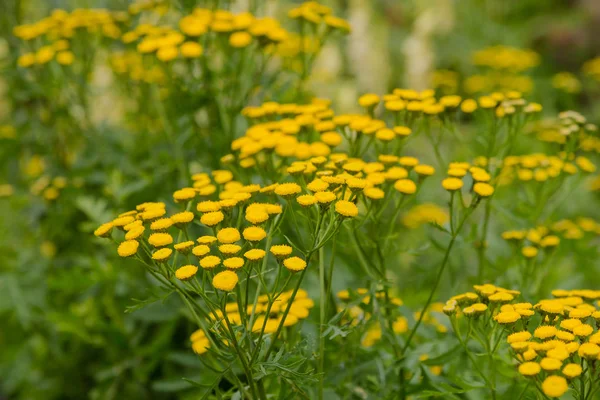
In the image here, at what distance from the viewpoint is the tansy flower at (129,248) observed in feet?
4.36

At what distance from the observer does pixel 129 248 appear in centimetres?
134

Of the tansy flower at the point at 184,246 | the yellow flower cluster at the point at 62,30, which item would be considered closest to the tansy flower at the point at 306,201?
the tansy flower at the point at 184,246

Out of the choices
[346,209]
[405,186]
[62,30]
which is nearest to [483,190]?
[405,186]

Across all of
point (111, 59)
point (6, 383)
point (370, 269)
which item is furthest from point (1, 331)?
point (370, 269)

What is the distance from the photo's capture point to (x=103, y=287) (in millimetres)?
2840

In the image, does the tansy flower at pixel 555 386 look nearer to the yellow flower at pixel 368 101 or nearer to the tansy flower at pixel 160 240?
the tansy flower at pixel 160 240

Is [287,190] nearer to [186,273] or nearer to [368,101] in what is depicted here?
[186,273]

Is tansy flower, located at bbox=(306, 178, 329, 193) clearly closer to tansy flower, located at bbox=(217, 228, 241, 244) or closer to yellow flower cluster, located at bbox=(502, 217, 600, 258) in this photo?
tansy flower, located at bbox=(217, 228, 241, 244)

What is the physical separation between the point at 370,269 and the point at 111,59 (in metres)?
1.64

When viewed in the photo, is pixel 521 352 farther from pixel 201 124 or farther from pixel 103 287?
pixel 103 287

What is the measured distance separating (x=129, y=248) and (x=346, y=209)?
0.45 metres

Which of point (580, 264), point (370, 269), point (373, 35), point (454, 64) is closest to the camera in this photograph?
point (370, 269)

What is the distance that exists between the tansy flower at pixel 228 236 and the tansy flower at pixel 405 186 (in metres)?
0.44

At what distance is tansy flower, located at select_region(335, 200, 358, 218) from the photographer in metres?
1.34
